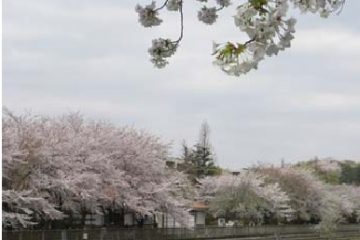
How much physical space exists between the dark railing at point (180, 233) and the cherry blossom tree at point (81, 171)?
799 millimetres

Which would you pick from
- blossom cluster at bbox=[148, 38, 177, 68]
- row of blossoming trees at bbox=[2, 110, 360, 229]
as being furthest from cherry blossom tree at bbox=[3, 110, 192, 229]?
blossom cluster at bbox=[148, 38, 177, 68]

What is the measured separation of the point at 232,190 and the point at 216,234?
32.6 ft

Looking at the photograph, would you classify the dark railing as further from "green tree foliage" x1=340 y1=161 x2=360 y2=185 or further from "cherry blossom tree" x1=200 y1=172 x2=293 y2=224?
"green tree foliage" x1=340 y1=161 x2=360 y2=185

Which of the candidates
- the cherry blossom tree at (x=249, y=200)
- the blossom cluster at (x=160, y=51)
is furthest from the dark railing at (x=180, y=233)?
the blossom cluster at (x=160, y=51)

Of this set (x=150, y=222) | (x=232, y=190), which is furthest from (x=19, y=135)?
(x=232, y=190)

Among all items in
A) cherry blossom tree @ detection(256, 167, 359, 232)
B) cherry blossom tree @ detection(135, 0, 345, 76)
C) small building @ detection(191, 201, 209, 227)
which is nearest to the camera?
cherry blossom tree @ detection(135, 0, 345, 76)

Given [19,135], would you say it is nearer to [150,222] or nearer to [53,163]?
[53,163]

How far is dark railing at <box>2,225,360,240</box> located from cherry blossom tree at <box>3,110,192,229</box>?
31.5 inches

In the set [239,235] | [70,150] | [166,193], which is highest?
[70,150]

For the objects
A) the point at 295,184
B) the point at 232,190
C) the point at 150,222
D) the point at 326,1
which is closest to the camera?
the point at 326,1

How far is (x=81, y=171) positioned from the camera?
29828 mm

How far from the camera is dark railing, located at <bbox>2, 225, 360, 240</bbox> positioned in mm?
27359

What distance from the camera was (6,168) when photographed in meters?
26.4

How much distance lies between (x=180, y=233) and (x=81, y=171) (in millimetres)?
10422
